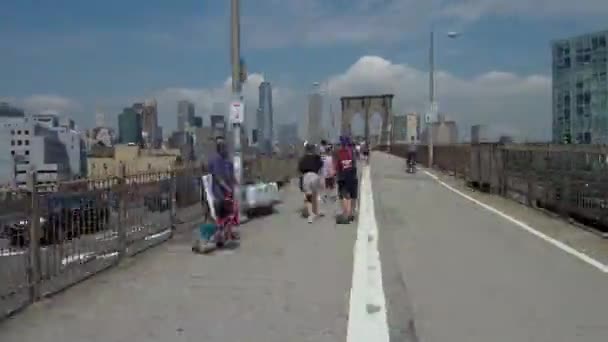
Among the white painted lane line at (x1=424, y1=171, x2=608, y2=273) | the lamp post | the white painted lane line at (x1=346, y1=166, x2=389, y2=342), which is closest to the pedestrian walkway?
the white painted lane line at (x1=346, y1=166, x2=389, y2=342)

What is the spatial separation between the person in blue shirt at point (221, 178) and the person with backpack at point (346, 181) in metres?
4.54

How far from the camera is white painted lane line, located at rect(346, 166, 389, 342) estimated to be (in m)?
5.82

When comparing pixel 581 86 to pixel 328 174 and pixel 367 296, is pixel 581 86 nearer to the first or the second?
pixel 328 174

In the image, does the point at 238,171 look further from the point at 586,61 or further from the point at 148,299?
the point at 586,61

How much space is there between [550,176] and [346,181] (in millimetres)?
5378

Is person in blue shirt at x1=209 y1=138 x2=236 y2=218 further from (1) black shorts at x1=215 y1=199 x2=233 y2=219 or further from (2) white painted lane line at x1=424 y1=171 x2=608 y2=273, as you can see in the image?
(2) white painted lane line at x1=424 y1=171 x2=608 y2=273

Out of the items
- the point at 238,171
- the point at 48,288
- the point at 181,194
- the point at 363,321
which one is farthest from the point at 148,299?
the point at 238,171

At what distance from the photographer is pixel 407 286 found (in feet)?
25.6

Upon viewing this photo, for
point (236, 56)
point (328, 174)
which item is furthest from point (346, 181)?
point (328, 174)

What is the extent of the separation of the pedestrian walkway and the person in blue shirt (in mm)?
711

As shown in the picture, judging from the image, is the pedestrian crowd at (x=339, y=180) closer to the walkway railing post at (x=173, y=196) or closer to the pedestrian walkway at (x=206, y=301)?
the walkway railing post at (x=173, y=196)

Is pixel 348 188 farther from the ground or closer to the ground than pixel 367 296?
farther from the ground

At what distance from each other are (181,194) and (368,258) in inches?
179

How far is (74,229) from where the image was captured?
8.11 metres
